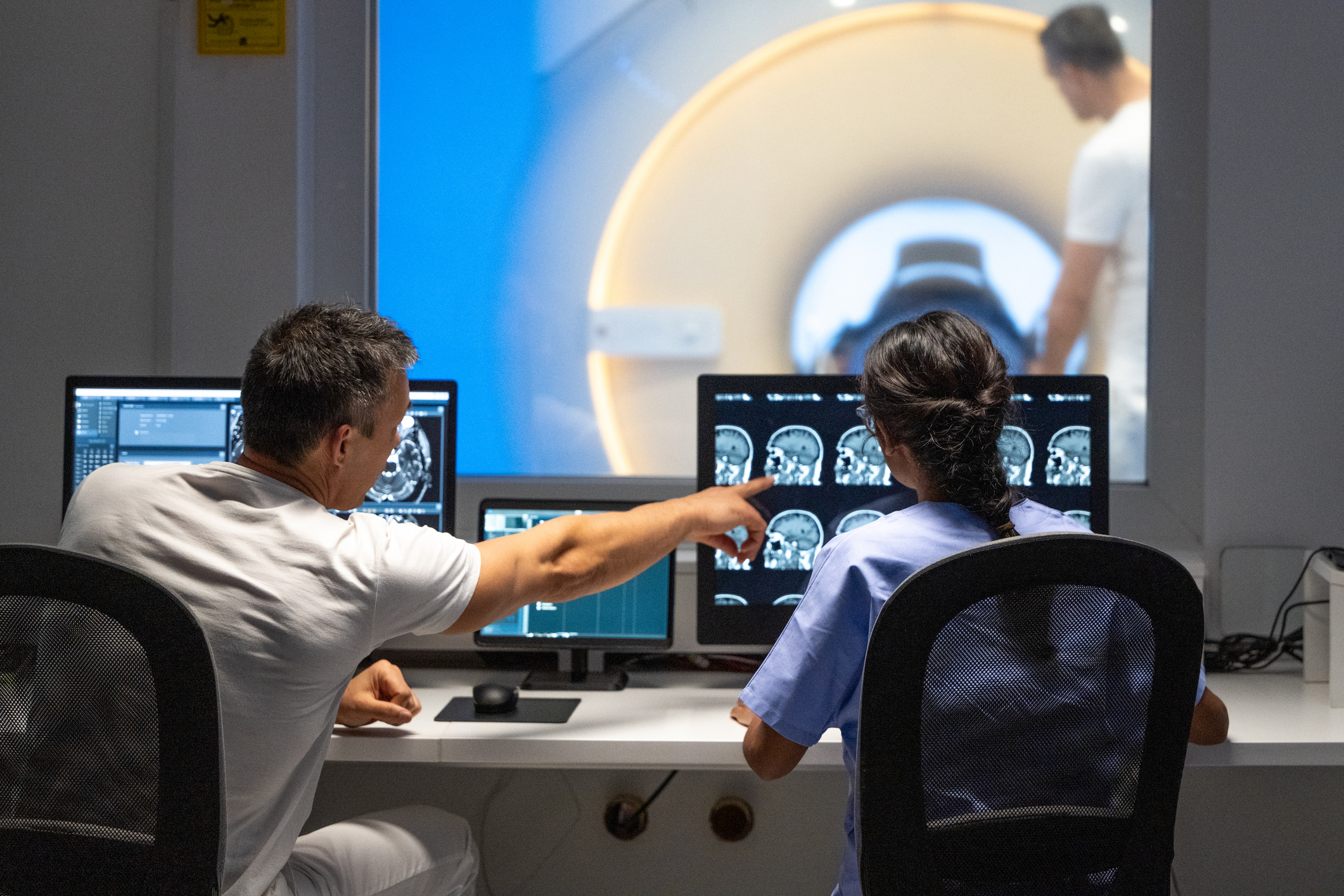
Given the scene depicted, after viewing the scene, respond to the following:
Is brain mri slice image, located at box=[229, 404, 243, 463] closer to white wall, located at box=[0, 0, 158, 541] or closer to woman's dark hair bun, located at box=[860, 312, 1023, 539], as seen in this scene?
white wall, located at box=[0, 0, 158, 541]

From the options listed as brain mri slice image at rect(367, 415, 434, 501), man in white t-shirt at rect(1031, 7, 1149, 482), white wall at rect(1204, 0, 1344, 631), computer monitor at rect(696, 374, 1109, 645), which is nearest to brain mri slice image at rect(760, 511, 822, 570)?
computer monitor at rect(696, 374, 1109, 645)

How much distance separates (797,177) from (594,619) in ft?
3.54

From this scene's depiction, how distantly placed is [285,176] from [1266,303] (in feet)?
6.76

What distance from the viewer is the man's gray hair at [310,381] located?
50.9 inches

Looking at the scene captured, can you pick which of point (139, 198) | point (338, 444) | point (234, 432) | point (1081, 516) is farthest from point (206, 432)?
point (1081, 516)

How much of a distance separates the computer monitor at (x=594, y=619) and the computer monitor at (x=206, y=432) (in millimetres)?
122

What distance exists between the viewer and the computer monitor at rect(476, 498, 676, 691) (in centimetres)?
193

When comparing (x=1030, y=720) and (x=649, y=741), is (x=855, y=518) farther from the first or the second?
(x=1030, y=720)

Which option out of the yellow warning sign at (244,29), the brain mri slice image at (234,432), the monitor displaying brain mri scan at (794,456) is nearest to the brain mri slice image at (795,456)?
the monitor displaying brain mri scan at (794,456)

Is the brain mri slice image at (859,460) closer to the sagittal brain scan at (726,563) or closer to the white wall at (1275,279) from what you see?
the sagittal brain scan at (726,563)

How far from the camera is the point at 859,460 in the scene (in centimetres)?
185

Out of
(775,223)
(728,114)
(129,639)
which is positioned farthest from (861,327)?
(129,639)

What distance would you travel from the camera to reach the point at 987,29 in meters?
2.25

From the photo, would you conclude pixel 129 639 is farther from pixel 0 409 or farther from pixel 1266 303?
pixel 1266 303
